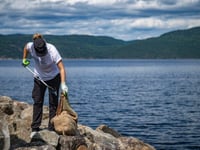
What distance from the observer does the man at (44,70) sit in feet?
39.2

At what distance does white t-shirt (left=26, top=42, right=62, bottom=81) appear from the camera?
12.0 metres

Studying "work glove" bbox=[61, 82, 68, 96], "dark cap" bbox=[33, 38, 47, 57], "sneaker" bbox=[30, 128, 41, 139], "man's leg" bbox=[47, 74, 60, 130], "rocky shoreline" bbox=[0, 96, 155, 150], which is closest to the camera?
"rocky shoreline" bbox=[0, 96, 155, 150]

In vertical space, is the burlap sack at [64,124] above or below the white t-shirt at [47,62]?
below

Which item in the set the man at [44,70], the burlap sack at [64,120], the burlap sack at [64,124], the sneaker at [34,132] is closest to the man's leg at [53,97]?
the man at [44,70]

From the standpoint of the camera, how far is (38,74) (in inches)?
489

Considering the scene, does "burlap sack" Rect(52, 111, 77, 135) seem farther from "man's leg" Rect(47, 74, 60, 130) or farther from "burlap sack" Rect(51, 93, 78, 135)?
"man's leg" Rect(47, 74, 60, 130)

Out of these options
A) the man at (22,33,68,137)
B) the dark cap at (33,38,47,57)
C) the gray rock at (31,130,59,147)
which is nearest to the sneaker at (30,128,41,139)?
the man at (22,33,68,137)

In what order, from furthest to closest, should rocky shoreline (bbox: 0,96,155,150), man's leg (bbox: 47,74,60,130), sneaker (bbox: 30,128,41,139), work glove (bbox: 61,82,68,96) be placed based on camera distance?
man's leg (bbox: 47,74,60,130) < sneaker (bbox: 30,128,41,139) < work glove (bbox: 61,82,68,96) < rocky shoreline (bbox: 0,96,155,150)

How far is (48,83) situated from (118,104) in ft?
123

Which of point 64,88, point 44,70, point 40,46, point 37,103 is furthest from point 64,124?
point 40,46

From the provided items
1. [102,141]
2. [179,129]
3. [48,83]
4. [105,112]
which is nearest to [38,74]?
[48,83]

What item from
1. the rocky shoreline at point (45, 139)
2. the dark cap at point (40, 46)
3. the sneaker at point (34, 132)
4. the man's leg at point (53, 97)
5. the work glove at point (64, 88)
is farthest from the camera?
the man's leg at point (53, 97)

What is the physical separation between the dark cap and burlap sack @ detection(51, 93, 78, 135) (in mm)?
1536

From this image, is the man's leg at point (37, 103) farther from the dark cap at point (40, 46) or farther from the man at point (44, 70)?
the dark cap at point (40, 46)
